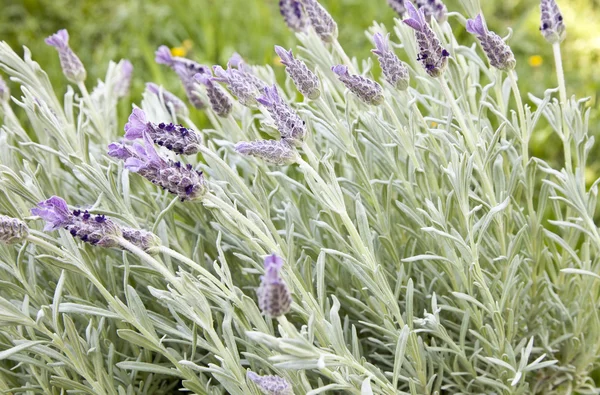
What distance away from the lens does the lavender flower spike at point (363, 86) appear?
115cm

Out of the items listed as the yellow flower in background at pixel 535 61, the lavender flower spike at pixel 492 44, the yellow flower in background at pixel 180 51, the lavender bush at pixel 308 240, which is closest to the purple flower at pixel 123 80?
the lavender bush at pixel 308 240

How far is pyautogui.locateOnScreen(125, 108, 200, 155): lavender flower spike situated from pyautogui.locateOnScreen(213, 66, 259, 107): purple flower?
13 centimetres

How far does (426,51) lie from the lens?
3.78 feet

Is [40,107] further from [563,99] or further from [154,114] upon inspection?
[563,99]

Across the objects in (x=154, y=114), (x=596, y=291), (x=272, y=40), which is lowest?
(x=596, y=291)

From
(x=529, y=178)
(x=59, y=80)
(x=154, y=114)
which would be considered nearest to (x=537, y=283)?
(x=529, y=178)

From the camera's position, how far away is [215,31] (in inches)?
155

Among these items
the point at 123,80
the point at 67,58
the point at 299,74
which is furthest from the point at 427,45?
the point at 123,80

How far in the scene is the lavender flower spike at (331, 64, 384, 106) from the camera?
115 centimetres

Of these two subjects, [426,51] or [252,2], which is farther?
[252,2]

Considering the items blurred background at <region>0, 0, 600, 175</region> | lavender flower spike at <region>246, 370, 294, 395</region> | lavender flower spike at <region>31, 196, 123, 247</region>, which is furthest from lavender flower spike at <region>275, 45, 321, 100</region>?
blurred background at <region>0, 0, 600, 175</region>

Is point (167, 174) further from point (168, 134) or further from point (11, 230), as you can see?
point (11, 230)

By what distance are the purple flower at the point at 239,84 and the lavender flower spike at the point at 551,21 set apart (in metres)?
0.60

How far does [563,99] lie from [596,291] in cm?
43
